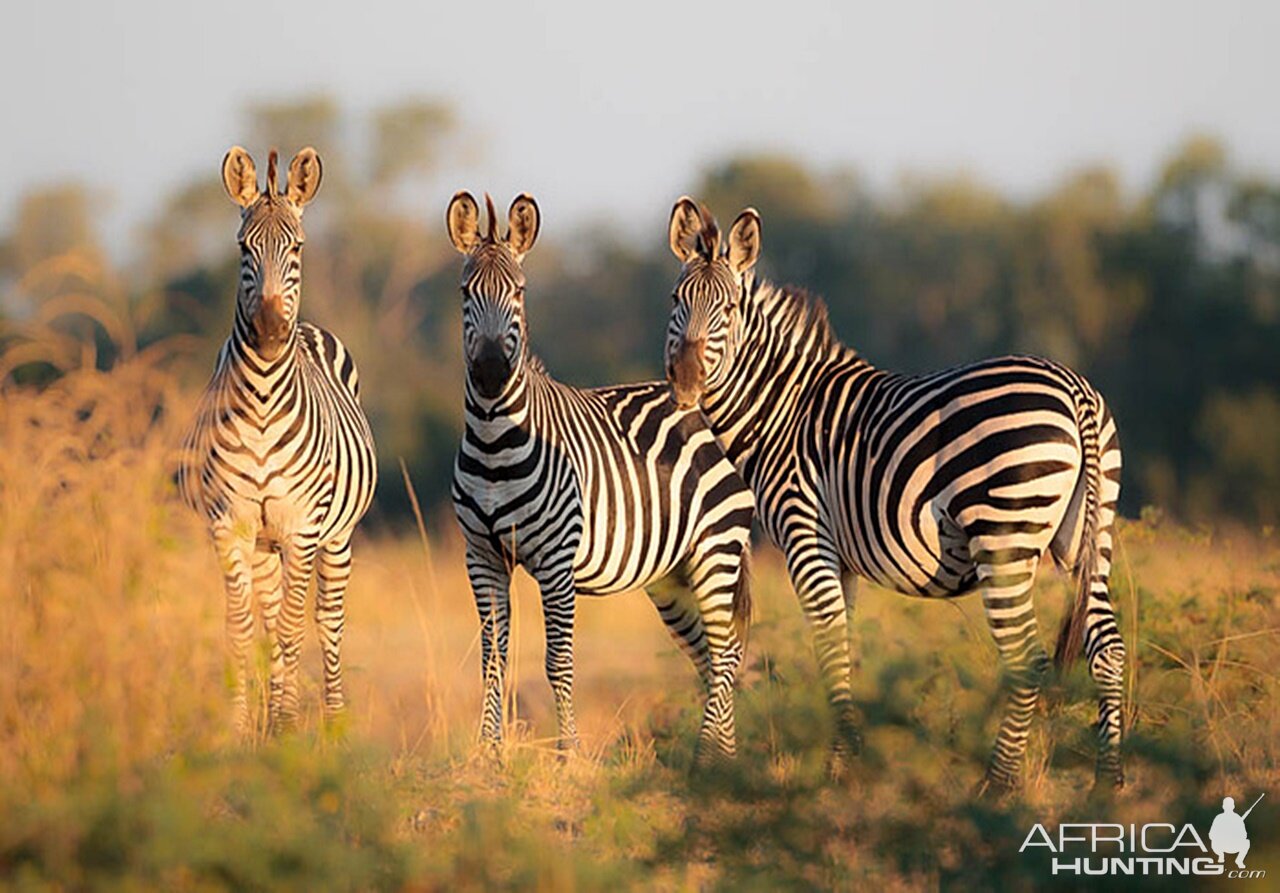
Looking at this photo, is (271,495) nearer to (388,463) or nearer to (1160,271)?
(388,463)

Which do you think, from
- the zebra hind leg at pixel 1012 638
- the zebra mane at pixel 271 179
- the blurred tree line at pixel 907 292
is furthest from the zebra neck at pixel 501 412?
the blurred tree line at pixel 907 292

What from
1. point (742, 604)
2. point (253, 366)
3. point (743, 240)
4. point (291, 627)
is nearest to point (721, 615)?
point (742, 604)

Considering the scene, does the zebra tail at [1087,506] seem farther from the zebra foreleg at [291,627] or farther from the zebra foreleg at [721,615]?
the zebra foreleg at [291,627]

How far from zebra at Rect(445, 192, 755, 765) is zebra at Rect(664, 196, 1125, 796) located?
40 centimetres

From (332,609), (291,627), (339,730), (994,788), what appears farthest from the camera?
(332,609)

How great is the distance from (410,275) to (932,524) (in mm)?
35307

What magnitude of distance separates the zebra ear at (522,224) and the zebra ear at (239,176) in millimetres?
1367

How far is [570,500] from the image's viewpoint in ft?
26.3

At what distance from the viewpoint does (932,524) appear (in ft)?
24.5

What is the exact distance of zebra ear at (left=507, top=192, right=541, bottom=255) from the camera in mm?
8148

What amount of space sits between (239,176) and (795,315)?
3.08 metres

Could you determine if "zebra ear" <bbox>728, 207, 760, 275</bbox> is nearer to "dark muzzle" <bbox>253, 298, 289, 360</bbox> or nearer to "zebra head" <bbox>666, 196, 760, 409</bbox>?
"zebra head" <bbox>666, 196, 760, 409</bbox>

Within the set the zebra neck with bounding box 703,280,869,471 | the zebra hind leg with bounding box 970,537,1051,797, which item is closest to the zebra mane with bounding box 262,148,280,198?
the zebra neck with bounding box 703,280,869,471

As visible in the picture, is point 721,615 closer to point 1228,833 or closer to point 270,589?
point 270,589
